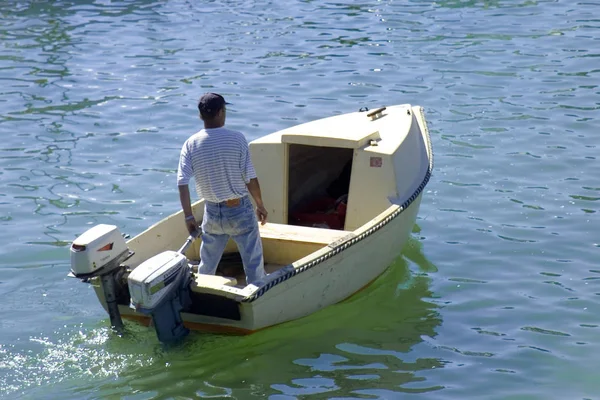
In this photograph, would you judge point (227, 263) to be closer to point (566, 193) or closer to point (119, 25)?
point (566, 193)

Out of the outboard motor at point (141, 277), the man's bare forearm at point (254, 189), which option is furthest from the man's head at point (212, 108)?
the outboard motor at point (141, 277)

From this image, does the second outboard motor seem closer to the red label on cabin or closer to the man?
the man

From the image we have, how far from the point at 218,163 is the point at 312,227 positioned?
191 cm

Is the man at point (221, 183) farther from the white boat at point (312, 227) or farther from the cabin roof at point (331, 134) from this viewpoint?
the cabin roof at point (331, 134)

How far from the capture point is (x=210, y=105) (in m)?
7.39

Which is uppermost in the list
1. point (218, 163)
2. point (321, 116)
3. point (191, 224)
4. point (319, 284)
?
point (218, 163)

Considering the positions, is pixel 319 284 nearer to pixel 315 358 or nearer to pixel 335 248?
pixel 335 248

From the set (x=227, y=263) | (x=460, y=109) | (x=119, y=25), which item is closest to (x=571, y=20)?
(x=460, y=109)

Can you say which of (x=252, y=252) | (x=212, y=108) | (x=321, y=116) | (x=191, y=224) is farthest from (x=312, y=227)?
(x=321, y=116)

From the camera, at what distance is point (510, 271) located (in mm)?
9328

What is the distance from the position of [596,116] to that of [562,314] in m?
5.43

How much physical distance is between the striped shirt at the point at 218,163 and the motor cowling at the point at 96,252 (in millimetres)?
675

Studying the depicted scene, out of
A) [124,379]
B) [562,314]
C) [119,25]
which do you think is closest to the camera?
[124,379]

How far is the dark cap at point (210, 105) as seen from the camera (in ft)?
24.2
